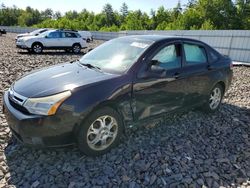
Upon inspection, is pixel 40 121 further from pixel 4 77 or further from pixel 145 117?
pixel 4 77

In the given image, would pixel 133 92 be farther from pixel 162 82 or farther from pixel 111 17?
pixel 111 17

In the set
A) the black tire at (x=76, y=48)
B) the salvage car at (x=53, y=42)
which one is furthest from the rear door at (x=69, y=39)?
the black tire at (x=76, y=48)

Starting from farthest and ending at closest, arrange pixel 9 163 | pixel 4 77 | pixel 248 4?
pixel 248 4
pixel 4 77
pixel 9 163

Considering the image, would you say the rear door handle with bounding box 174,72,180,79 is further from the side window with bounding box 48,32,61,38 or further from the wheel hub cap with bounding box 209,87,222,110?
the side window with bounding box 48,32,61,38

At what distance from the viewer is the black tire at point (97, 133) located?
10.7ft

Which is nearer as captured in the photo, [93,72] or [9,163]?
[9,163]

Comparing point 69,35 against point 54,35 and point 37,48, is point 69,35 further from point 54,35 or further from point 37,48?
point 37,48

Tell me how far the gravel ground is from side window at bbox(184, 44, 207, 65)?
3.84 ft

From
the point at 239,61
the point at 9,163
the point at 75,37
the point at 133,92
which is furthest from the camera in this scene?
the point at 75,37

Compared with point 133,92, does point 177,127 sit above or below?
below

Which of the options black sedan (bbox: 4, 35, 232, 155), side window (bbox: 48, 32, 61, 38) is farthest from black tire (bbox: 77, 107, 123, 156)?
side window (bbox: 48, 32, 61, 38)

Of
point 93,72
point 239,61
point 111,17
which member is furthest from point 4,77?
point 111,17

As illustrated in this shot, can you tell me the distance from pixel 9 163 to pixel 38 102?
0.93m

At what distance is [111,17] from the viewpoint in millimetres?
77438
